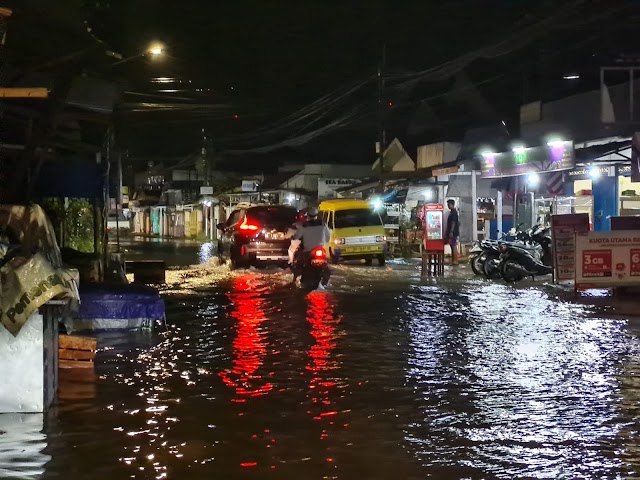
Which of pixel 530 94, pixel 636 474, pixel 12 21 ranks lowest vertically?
pixel 636 474

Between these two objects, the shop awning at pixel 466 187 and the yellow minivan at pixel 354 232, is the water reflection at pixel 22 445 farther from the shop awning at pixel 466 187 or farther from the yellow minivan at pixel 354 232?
the shop awning at pixel 466 187

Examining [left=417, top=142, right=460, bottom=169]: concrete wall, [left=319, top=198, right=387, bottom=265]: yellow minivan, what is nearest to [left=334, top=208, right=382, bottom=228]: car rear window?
[left=319, top=198, right=387, bottom=265]: yellow minivan

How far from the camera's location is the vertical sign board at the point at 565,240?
59.0ft

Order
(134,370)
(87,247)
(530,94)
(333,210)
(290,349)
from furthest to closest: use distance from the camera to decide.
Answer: (530,94)
(333,210)
(87,247)
(290,349)
(134,370)

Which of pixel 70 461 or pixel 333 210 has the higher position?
pixel 333 210

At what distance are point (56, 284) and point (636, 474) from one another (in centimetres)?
465

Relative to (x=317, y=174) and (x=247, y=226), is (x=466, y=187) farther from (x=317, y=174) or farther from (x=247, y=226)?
(x=317, y=174)

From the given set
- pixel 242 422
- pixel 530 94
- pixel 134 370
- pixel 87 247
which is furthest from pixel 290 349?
pixel 530 94

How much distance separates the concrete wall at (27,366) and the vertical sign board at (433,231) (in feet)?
55.1

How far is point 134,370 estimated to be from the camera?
9820 mm

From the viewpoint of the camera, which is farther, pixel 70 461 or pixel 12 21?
pixel 12 21

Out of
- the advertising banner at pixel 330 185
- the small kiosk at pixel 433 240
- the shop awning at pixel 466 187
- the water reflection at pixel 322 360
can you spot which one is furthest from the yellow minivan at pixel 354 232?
the advertising banner at pixel 330 185

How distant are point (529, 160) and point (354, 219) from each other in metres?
6.33

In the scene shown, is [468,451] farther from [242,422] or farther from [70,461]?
[70,461]
